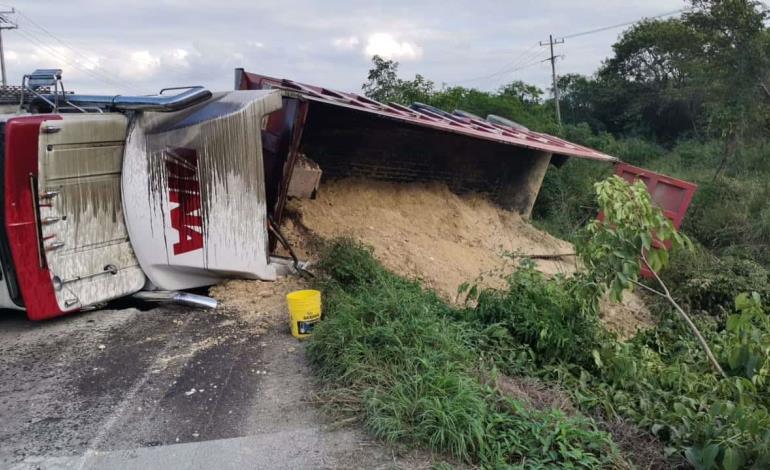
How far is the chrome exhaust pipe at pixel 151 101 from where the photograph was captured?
4.46 meters

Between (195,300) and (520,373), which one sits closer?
(520,373)

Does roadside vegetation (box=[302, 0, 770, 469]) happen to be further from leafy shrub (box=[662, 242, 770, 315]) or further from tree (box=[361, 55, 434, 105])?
tree (box=[361, 55, 434, 105])

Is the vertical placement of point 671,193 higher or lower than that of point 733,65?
lower

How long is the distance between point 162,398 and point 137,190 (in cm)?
178

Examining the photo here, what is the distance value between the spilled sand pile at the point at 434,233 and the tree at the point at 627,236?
150cm

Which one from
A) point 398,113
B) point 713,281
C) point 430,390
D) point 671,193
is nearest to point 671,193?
point 671,193

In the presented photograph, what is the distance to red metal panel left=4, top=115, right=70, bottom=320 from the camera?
3.87 m

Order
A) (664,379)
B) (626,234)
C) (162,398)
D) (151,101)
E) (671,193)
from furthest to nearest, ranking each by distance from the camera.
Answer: (671,193) < (151,101) < (664,379) < (626,234) < (162,398)

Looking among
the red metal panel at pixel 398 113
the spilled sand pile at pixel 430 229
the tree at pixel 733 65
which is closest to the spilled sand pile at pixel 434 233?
the spilled sand pile at pixel 430 229

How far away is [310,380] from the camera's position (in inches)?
137

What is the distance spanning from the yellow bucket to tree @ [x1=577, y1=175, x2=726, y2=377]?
1.78 metres

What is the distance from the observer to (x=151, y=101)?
14.6 ft

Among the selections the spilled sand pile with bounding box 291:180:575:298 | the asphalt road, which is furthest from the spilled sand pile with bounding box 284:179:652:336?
the asphalt road

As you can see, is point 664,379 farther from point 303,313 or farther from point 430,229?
point 430,229
